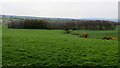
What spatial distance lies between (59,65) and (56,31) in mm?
19726

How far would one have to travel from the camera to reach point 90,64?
7.11 meters

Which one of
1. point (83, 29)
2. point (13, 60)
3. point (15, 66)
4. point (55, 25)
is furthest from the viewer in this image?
point (83, 29)

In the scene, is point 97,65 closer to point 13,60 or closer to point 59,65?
point 59,65

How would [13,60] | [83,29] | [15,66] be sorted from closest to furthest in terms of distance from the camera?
[15,66]
[13,60]
[83,29]

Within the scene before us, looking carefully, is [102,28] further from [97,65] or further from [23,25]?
[97,65]

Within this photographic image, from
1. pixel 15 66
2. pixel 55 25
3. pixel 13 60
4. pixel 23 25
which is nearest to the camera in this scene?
pixel 15 66

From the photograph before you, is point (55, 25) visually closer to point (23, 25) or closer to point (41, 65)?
point (23, 25)

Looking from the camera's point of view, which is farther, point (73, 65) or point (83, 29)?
point (83, 29)

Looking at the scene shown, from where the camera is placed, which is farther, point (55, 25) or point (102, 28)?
point (102, 28)

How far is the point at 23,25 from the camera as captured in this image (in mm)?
23203

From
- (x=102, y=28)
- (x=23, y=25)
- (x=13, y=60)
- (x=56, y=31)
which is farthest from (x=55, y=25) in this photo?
(x=13, y=60)

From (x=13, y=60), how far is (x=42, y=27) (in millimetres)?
19452

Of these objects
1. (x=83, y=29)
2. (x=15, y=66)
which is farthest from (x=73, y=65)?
(x=83, y=29)

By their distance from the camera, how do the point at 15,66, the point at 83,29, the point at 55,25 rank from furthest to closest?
the point at 83,29, the point at 55,25, the point at 15,66
